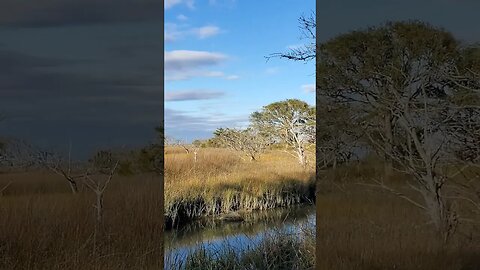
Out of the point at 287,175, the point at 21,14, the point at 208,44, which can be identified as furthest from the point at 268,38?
the point at 21,14

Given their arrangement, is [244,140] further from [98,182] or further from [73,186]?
[73,186]

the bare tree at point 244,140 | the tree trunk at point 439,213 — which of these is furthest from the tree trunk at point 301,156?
the tree trunk at point 439,213

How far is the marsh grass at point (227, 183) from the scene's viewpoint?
5484 millimetres

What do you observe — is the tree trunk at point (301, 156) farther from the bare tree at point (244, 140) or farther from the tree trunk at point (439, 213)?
the tree trunk at point (439, 213)

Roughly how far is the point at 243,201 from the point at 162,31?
8.24 feet

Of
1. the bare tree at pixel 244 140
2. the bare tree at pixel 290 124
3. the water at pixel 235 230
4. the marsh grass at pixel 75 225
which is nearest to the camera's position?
the marsh grass at pixel 75 225

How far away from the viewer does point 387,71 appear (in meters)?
3.88

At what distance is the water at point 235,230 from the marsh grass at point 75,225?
1.23 meters

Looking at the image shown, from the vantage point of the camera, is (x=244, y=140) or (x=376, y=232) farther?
(x=244, y=140)

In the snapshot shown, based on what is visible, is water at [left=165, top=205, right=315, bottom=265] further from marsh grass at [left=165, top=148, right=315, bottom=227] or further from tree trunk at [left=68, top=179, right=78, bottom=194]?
tree trunk at [left=68, top=179, right=78, bottom=194]

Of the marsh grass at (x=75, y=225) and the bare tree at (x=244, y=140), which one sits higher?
the bare tree at (x=244, y=140)

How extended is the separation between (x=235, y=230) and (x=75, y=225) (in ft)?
7.44

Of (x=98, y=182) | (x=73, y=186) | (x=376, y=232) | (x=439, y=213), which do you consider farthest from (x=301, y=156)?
(x=73, y=186)

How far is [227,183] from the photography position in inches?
227
